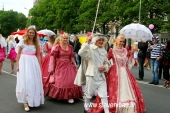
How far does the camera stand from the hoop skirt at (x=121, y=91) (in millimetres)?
5523

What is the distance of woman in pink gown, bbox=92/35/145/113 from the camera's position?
217 inches

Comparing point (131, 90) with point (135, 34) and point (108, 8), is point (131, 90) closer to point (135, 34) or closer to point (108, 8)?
point (135, 34)

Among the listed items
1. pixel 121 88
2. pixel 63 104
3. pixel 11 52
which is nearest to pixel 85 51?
pixel 121 88

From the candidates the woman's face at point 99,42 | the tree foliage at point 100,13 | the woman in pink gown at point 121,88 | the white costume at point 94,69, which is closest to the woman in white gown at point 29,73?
the white costume at point 94,69

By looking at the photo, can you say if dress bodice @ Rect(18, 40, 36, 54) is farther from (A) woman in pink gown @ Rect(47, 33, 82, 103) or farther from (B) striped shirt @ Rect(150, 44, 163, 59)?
(B) striped shirt @ Rect(150, 44, 163, 59)

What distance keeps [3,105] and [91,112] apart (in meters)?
2.28

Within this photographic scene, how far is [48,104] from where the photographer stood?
680 cm

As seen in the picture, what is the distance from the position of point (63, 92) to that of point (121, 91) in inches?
69.7

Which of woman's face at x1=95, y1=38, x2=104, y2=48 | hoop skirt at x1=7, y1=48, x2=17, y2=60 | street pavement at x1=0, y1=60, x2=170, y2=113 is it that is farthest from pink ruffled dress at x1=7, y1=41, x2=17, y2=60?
woman's face at x1=95, y1=38, x2=104, y2=48

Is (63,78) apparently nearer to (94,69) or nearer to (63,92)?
(63,92)

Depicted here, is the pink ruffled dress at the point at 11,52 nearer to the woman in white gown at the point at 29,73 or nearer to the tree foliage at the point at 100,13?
the woman in white gown at the point at 29,73

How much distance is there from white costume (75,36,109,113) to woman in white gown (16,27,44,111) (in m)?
1.28

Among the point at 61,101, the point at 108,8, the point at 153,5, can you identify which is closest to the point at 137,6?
the point at 153,5

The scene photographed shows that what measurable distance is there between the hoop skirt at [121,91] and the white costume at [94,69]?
0.56 ft
